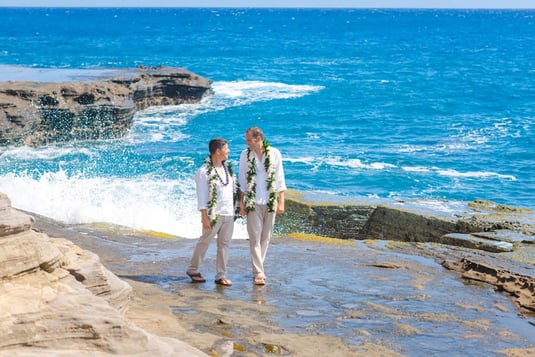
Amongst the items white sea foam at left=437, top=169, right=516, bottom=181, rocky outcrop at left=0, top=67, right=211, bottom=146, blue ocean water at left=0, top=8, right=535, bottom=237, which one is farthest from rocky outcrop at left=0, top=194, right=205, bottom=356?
white sea foam at left=437, top=169, right=516, bottom=181

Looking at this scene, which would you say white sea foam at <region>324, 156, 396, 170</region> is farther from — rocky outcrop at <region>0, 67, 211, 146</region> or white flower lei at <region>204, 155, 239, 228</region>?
white flower lei at <region>204, 155, 239, 228</region>

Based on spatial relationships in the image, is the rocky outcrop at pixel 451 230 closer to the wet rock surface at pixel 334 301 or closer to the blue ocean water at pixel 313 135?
the wet rock surface at pixel 334 301

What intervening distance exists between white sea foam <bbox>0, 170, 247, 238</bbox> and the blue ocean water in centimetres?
5

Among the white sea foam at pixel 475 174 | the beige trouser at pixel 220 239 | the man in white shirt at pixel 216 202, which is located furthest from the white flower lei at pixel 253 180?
the white sea foam at pixel 475 174

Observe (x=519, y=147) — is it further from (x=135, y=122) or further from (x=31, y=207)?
(x=31, y=207)

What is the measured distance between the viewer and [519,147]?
36.4 meters

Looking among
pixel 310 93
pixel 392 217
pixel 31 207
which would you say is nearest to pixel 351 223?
pixel 392 217

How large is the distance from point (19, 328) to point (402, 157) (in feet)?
92.3

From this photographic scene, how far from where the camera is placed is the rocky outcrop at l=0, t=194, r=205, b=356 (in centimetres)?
648

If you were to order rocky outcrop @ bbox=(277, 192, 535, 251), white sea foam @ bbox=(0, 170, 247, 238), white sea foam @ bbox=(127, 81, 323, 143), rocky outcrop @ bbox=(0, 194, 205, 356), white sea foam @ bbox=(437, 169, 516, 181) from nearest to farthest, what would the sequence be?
rocky outcrop @ bbox=(0, 194, 205, 356) < rocky outcrop @ bbox=(277, 192, 535, 251) < white sea foam @ bbox=(0, 170, 247, 238) < white sea foam @ bbox=(437, 169, 516, 181) < white sea foam @ bbox=(127, 81, 323, 143)

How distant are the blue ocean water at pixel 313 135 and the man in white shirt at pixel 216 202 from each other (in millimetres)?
7348

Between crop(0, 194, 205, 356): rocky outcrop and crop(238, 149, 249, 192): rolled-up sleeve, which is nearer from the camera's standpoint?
crop(0, 194, 205, 356): rocky outcrop

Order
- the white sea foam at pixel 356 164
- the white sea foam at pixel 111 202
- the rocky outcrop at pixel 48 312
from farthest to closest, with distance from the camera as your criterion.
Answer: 1. the white sea foam at pixel 356 164
2. the white sea foam at pixel 111 202
3. the rocky outcrop at pixel 48 312

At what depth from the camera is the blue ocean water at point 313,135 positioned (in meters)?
22.6
